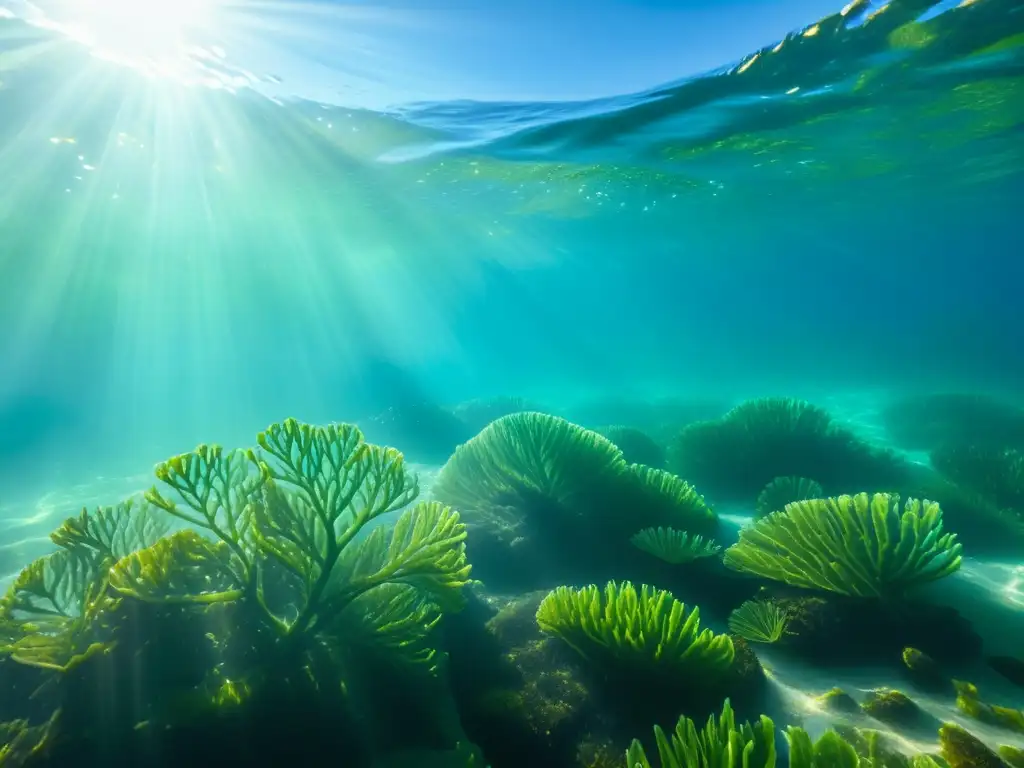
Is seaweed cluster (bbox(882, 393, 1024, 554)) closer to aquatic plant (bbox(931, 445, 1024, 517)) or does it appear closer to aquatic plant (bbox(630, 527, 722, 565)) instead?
aquatic plant (bbox(931, 445, 1024, 517))

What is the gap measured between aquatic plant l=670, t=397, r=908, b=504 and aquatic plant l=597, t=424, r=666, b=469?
4.59 feet

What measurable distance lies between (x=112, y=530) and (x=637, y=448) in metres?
8.21

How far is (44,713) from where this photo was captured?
9.40 ft

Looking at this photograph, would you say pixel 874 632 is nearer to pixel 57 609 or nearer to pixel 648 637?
pixel 648 637

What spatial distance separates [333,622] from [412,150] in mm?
15548

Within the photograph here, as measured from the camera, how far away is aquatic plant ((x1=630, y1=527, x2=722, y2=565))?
14.2ft

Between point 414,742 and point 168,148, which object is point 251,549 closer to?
point 414,742

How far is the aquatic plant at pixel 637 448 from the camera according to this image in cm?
957

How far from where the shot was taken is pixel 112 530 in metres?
3.58

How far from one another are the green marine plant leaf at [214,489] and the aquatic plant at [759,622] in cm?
354

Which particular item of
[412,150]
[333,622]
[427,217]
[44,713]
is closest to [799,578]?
[333,622]

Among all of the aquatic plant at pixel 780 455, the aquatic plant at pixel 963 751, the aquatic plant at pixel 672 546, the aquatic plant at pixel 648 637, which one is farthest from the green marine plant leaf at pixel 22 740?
the aquatic plant at pixel 780 455

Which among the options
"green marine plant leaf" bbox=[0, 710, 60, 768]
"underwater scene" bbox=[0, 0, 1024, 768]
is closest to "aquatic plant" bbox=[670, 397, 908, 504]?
"underwater scene" bbox=[0, 0, 1024, 768]

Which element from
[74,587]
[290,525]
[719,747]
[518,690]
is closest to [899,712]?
[719,747]
